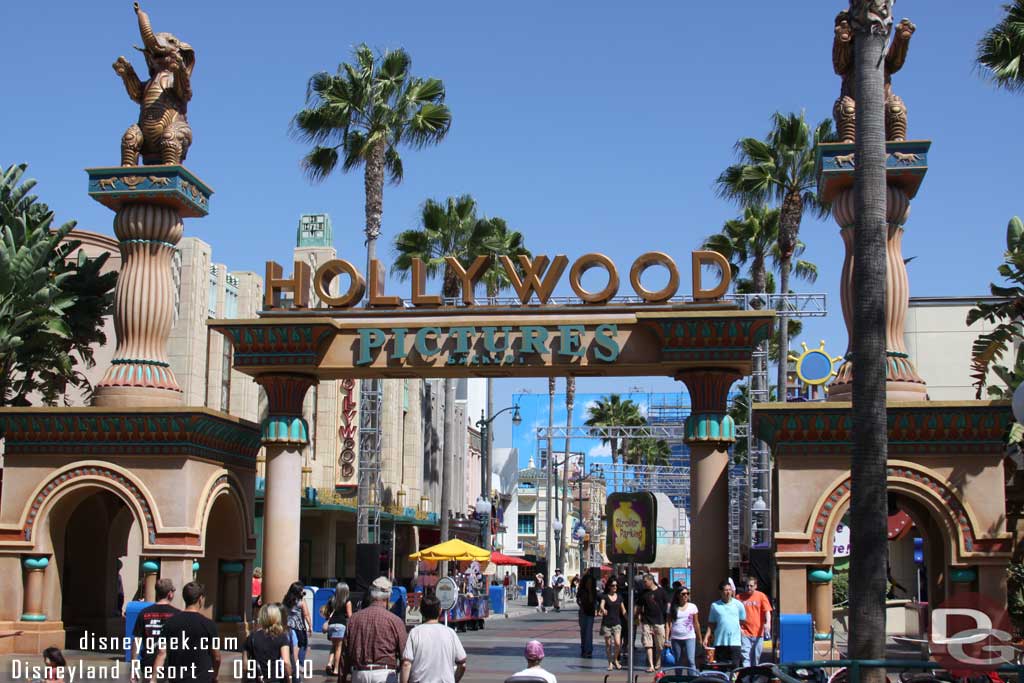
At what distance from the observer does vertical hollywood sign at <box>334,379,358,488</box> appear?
47656mm

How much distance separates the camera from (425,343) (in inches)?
948

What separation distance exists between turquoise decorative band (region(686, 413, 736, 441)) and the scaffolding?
660 inches

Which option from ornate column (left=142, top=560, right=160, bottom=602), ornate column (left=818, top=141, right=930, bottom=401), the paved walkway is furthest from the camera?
ornate column (left=142, top=560, right=160, bottom=602)

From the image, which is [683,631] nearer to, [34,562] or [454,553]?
[34,562]

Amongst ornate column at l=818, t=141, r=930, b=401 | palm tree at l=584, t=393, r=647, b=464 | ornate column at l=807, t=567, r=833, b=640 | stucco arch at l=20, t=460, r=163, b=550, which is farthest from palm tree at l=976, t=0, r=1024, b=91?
palm tree at l=584, t=393, r=647, b=464

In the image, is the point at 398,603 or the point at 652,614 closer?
the point at 652,614

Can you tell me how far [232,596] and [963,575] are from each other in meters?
14.4

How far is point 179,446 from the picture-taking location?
23781mm

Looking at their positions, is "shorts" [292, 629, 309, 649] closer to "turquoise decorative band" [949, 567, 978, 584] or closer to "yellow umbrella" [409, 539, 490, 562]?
"turquoise decorative band" [949, 567, 978, 584]

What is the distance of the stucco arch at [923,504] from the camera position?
21.3 m

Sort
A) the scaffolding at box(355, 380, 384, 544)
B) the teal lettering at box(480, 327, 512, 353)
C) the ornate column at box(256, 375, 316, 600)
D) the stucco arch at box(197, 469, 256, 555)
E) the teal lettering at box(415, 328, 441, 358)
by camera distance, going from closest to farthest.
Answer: the teal lettering at box(480, 327, 512, 353)
the teal lettering at box(415, 328, 441, 358)
the stucco arch at box(197, 469, 256, 555)
the ornate column at box(256, 375, 316, 600)
the scaffolding at box(355, 380, 384, 544)

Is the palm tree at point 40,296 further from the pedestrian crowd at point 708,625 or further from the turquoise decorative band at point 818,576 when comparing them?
the turquoise decorative band at point 818,576

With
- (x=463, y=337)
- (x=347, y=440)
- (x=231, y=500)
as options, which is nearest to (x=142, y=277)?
(x=231, y=500)

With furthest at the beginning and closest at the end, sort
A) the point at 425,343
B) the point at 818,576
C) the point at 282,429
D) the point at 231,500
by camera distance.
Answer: the point at 231,500 < the point at 282,429 < the point at 425,343 < the point at 818,576
